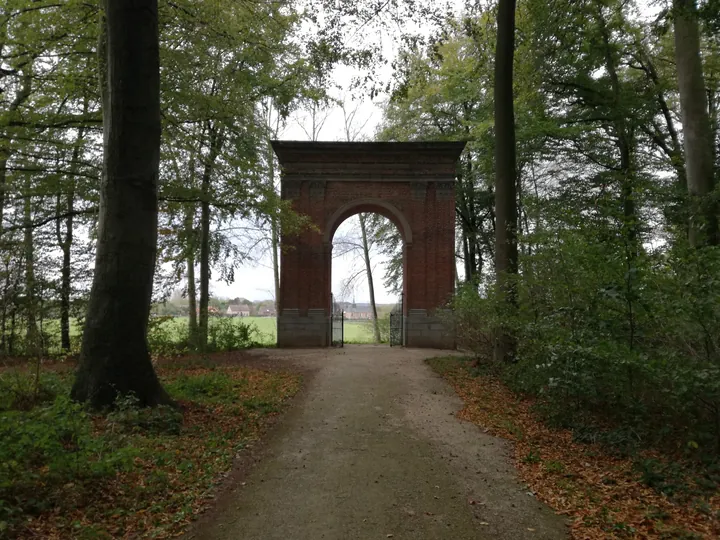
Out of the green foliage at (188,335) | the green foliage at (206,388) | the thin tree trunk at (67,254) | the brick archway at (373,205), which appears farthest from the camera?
the brick archway at (373,205)

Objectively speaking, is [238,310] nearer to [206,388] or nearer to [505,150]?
[206,388]

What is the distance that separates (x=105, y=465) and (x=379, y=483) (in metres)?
2.52

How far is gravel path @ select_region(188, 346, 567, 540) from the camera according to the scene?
3.67 meters

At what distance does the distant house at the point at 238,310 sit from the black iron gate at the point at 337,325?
3.29m

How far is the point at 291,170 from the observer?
16828mm

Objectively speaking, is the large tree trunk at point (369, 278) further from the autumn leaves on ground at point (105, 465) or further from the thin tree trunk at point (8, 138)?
the autumn leaves on ground at point (105, 465)

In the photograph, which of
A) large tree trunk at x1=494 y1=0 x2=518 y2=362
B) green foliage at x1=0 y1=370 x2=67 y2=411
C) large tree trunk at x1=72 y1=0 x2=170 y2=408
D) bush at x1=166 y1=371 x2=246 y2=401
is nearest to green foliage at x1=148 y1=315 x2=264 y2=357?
bush at x1=166 y1=371 x2=246 y2=401

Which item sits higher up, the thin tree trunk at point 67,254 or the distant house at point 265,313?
the thin tree trunk at point 67,254

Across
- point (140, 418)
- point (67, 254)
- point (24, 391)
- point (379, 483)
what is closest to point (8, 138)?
point (67, 254)

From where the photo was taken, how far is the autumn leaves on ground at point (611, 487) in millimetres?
3709

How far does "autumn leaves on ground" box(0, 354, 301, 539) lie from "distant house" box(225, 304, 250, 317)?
33.0 feet

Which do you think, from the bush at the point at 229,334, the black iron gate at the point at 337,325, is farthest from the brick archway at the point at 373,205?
the bush at the point at 229,334

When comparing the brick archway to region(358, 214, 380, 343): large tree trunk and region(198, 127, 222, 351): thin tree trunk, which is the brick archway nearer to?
region(198, 127, 222, 351): thin tree trunk

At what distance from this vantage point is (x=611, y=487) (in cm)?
448
